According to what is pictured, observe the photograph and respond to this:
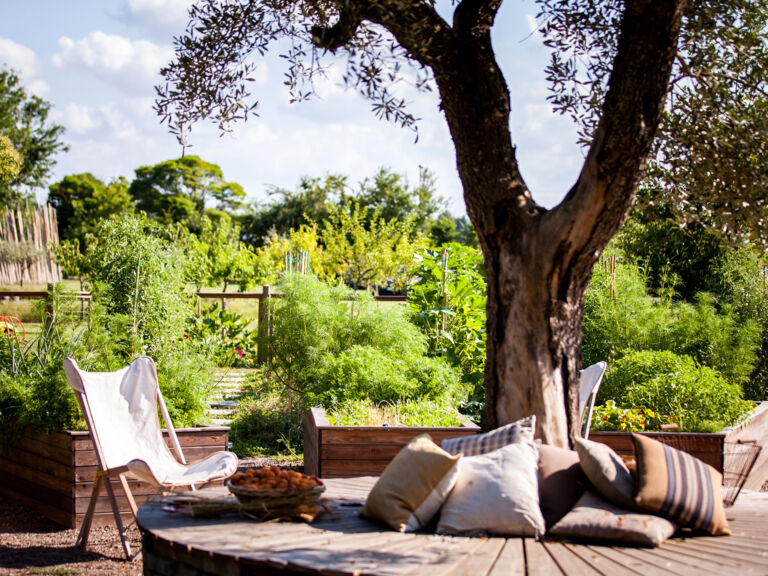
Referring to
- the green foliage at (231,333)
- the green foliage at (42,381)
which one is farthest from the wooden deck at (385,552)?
the green foliage at (231,333)

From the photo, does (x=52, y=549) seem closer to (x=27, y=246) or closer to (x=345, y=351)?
(x=345, y=351)

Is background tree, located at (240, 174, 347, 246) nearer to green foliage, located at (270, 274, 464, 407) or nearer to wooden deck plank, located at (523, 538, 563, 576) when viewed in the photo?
green foliage, located at (270, 274, 464, 407)

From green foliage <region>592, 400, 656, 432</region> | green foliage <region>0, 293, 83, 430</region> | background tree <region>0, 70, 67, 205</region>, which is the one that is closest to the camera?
green foliage <region>0, 293, 83, 430</region>

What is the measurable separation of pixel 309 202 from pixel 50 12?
911 inches

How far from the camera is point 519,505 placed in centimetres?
275

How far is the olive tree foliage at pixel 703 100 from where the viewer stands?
353cm

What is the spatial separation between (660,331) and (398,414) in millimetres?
3252

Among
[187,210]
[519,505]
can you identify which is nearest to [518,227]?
[519,505]

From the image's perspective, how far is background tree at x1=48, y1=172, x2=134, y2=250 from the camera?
30939mm

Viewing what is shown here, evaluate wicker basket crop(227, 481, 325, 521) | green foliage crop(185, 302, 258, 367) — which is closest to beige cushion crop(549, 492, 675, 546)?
wicker basket crop(227, 481, 325, 521)

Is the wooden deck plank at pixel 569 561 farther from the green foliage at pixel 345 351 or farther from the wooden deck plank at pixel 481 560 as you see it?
the green foliage at pixel 345 351

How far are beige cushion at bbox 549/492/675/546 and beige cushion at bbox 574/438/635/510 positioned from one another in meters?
0.05

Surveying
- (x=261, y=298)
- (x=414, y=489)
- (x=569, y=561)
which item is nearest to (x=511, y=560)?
(x=569, y=561)

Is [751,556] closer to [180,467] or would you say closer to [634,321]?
[180,467]
